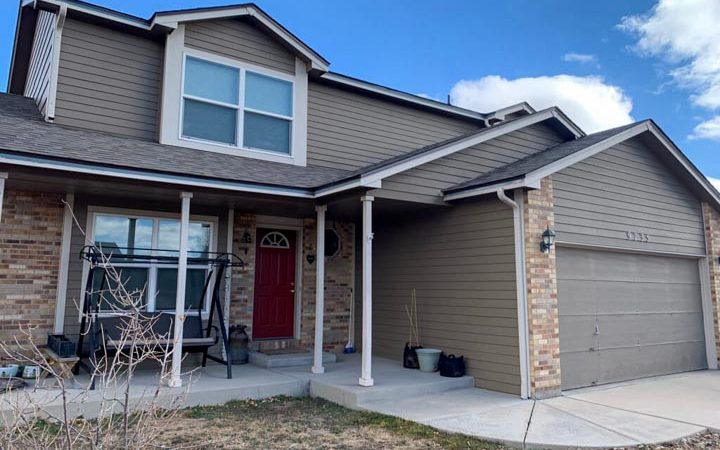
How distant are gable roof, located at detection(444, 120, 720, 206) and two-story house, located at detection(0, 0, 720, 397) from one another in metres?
0.04

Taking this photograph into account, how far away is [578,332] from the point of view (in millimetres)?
7469

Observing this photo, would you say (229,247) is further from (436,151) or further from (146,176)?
(436,151)

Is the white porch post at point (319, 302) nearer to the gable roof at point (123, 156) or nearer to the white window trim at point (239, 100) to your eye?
the gable roof at point (123, 156)

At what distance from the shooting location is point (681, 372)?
29.5ft

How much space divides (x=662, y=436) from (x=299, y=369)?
486 cm

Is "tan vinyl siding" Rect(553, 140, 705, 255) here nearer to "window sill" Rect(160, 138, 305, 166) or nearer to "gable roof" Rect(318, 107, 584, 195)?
"gable roof" Rect(318, 107, 584, 195)

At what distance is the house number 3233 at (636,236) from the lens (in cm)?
841

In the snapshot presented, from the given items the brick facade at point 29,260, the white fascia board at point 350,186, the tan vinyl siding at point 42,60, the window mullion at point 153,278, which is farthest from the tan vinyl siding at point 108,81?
the white fascia board at point 350,186

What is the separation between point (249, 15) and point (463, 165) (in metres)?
4.48

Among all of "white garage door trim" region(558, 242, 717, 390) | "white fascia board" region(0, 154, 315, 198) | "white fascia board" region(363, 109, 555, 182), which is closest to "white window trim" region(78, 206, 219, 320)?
"white fascia board" region(0, 154, 315, 198)

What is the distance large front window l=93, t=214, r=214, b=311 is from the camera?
754cm

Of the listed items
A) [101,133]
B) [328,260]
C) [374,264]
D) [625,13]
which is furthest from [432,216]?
[625,13]

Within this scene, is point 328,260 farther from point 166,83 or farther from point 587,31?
point 587,31

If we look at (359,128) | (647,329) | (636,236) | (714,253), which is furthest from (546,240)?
(714,253)
